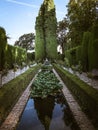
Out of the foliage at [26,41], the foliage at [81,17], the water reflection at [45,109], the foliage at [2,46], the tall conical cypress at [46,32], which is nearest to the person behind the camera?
the water reflection at [45,109]

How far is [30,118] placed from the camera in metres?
7.62

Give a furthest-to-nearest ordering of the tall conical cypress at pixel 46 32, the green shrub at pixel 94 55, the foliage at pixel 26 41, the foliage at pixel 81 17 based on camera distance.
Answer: the foliage at pixel 26 41, the tall conical cypress at pixel 46 32, the foliage at pixel 81 17, the green shrub at pixel 94 55

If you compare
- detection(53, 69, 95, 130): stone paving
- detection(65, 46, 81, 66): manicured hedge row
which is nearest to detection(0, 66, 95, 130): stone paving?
detection(53, 69, 95, 130): stone paving

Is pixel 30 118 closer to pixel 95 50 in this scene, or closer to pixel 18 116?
pixel 18 116

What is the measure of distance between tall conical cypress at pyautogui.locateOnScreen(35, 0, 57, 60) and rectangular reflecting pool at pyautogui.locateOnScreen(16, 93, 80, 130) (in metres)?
36.1

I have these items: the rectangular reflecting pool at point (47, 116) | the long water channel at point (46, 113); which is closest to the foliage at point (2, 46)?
the long water channel at point (46, 113)

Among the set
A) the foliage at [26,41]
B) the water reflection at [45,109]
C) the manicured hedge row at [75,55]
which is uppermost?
the foliage at [26,41]

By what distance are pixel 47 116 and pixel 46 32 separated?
40.2 m

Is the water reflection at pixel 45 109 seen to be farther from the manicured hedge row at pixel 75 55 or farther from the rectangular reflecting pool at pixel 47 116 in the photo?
the manicured hedge row at pixel 75 55

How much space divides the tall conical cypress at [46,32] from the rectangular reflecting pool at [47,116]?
36078 millimetres

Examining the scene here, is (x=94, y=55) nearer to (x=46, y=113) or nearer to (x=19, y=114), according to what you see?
(x=46, y=113)

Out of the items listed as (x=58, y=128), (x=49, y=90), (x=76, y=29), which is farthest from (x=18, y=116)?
(x=76, y=29)

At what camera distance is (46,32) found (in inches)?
1854

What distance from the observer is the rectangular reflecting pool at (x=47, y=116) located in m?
6.61
